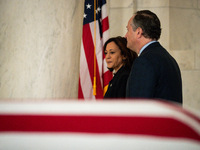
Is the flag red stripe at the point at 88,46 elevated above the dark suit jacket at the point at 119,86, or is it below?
above

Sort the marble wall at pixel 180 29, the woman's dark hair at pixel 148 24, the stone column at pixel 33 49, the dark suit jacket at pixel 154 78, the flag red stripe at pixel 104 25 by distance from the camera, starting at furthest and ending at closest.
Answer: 1. the marble wall at pixel 180 29
2. the flag red stripe at pixel 104 25
3. the stone column at pixel 33 49
4. the woman's dark hair at pixel 148 24
5. the dark suit jacket at pixel 154 78

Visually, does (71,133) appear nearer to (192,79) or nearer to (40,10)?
(40,10)

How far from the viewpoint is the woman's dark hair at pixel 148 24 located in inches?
72.2

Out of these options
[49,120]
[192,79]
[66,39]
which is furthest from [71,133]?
[192,79]

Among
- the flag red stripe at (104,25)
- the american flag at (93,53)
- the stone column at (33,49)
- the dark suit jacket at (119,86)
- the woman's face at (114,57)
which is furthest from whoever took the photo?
the flag red stripe at (104,25)

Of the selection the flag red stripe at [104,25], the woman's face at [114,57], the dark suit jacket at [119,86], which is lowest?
the dark suit jacket at [119,86]

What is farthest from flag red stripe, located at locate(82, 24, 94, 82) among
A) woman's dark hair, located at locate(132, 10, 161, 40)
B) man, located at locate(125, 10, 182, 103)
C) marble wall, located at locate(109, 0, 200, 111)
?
man, located at locate(125, 10, 182, 103)

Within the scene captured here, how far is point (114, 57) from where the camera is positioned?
2.54m

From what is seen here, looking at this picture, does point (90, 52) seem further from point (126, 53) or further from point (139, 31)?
point (139, 31)

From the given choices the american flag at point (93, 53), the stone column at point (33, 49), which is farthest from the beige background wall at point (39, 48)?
the american flag at point (93, 53)

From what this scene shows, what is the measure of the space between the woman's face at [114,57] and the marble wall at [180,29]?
4.81 feet

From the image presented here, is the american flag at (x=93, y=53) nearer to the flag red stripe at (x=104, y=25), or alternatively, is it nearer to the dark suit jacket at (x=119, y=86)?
the flag red stripe at (x=104, y=25)

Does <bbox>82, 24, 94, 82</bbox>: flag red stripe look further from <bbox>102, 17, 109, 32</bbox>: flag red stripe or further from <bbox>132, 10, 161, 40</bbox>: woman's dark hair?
<bbox>132, 10, 161, 40</bbox>: woman's dark hair

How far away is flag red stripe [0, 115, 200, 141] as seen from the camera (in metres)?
0.39
